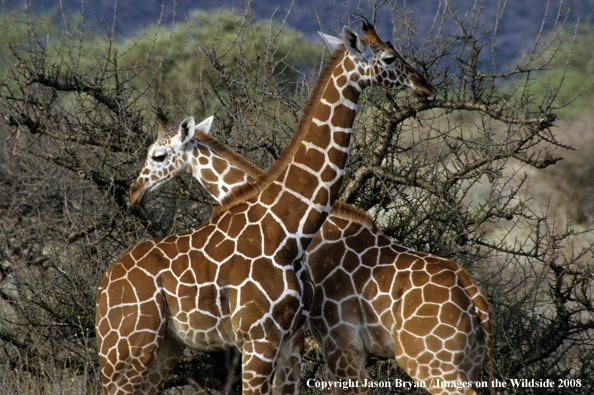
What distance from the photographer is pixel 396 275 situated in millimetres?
4414

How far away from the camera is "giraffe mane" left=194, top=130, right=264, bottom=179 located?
460 centimetres

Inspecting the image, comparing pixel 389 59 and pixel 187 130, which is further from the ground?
pixel 389 59

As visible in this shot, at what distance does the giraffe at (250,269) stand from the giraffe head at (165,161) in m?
0.52

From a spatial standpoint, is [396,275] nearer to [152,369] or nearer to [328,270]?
[328,270]

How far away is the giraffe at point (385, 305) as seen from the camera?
4.07m

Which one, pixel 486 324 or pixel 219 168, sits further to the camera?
pixel 219 168

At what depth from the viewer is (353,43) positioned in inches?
161

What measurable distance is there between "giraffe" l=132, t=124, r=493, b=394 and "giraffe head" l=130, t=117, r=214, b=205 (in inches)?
0.9

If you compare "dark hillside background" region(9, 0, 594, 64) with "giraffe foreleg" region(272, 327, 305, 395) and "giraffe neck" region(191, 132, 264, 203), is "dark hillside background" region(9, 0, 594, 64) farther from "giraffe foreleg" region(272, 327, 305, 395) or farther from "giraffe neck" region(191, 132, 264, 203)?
"giraffe foreleg" region(272, 327, 305, 395)

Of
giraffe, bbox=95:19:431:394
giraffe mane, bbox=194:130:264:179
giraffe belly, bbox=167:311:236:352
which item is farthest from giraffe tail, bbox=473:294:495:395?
giraffe mane, bbox=194:130:264:179

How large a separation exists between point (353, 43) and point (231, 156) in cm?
131

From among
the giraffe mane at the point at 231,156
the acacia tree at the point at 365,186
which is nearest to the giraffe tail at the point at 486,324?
the acacia tree at the point at 365,186

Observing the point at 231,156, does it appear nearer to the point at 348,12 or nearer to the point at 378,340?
the point at 378,340

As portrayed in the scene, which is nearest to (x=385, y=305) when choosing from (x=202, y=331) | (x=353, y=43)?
(x=202, y=331)
